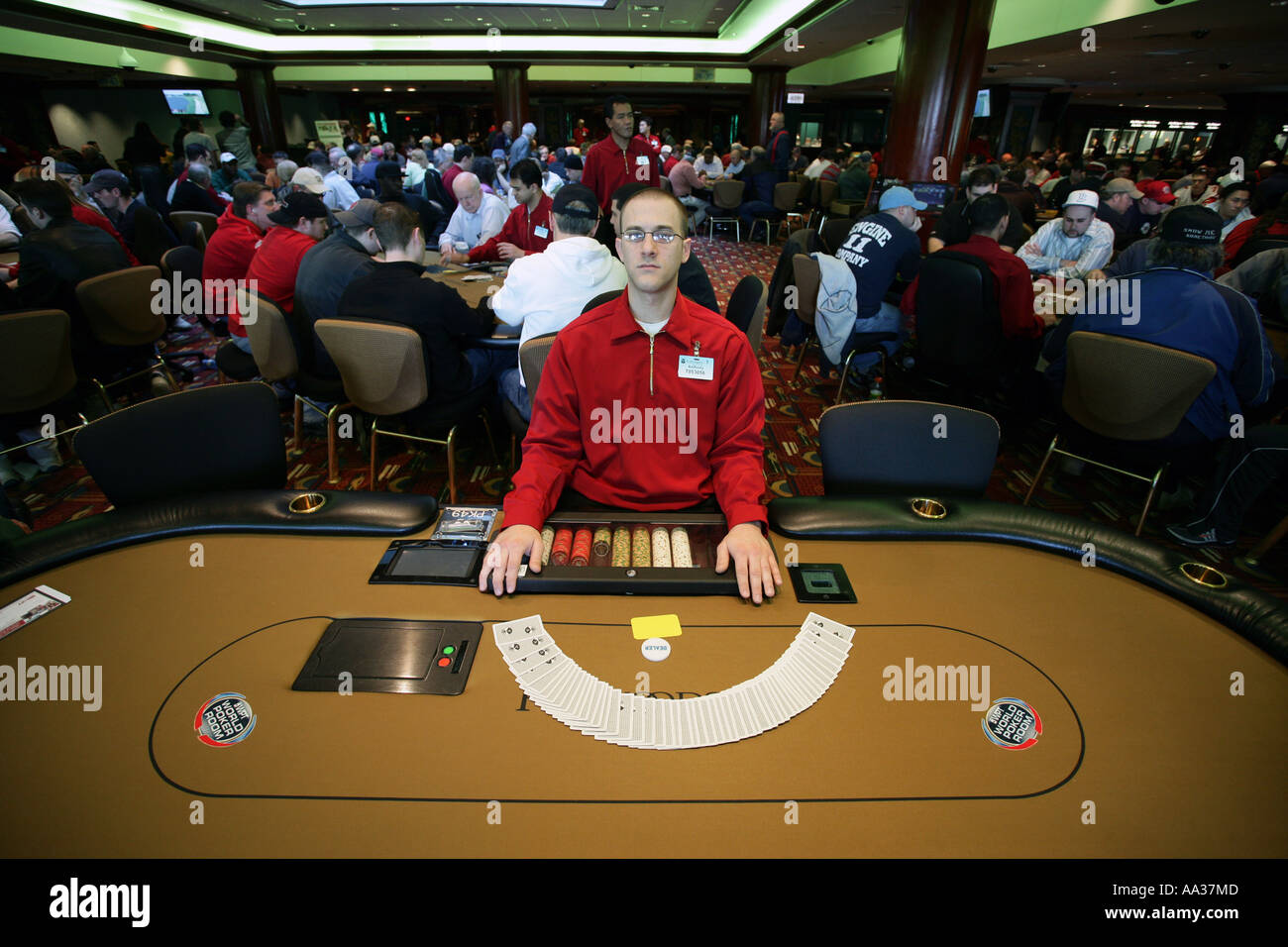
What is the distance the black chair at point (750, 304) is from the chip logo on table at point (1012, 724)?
90.0 inches

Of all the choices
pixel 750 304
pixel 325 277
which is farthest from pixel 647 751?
pixel 325 277

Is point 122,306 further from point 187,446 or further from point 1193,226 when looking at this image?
point 1193,226

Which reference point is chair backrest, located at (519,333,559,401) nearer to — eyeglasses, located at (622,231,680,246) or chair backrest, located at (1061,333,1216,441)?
eyeglasses, located at (622,231,680,246)

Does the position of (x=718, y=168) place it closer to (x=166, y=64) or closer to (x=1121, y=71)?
(x=1121, y=71)

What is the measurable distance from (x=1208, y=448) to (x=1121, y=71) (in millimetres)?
14400

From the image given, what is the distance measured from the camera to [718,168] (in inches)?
460

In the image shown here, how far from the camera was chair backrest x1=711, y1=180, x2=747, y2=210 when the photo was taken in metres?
9.44

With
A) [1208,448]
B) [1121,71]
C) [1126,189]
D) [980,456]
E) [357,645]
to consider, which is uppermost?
[1121,71]

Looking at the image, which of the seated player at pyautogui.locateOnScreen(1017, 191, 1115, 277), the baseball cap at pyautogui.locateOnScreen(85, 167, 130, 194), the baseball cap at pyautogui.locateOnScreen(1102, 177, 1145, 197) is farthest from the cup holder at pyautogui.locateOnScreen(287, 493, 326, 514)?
the baseball cap at pyautogui.locateOnScreen(1102, 177, 1145, 197)

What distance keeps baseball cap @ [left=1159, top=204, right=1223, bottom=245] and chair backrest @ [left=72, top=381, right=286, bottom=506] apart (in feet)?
11.3

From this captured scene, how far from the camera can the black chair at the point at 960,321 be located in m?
3.11

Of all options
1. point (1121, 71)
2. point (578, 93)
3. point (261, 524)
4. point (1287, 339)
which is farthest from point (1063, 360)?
point (578, 93)

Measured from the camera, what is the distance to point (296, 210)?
358 cm

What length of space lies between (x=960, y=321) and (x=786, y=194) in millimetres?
7020
